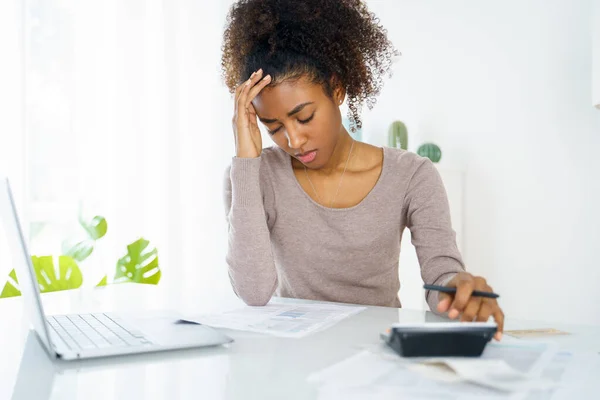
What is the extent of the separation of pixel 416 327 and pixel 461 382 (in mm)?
98

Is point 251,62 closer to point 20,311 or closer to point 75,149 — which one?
point 20,311

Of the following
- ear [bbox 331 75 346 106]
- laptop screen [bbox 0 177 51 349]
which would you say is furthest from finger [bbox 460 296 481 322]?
ear [bbox 331 75 346 106]

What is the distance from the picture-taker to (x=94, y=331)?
82cm

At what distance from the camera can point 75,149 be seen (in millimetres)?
2467

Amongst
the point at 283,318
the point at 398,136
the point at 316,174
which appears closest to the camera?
the point at 283,318

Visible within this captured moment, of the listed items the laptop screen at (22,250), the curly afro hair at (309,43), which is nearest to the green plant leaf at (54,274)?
the curly afro hair at (309,43)

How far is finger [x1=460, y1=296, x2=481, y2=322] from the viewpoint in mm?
808

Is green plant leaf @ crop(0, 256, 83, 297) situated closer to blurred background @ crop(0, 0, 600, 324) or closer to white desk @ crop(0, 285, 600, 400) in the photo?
blurred background @ crop(0, 0, 600, 324)

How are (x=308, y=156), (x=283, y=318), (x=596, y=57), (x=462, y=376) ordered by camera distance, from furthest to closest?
(x=596, y=57) < (x=308, y=156) < (x=283, y=318) < (x=462, y=376)

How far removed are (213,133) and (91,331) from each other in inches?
85.5

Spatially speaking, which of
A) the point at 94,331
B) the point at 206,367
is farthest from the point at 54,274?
the point at 206,367

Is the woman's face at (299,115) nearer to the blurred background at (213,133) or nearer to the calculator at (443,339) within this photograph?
the calculator at (443,339)

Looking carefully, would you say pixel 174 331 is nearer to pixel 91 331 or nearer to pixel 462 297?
pixel 91 331

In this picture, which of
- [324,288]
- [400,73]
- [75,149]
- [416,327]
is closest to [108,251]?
[75,149]
